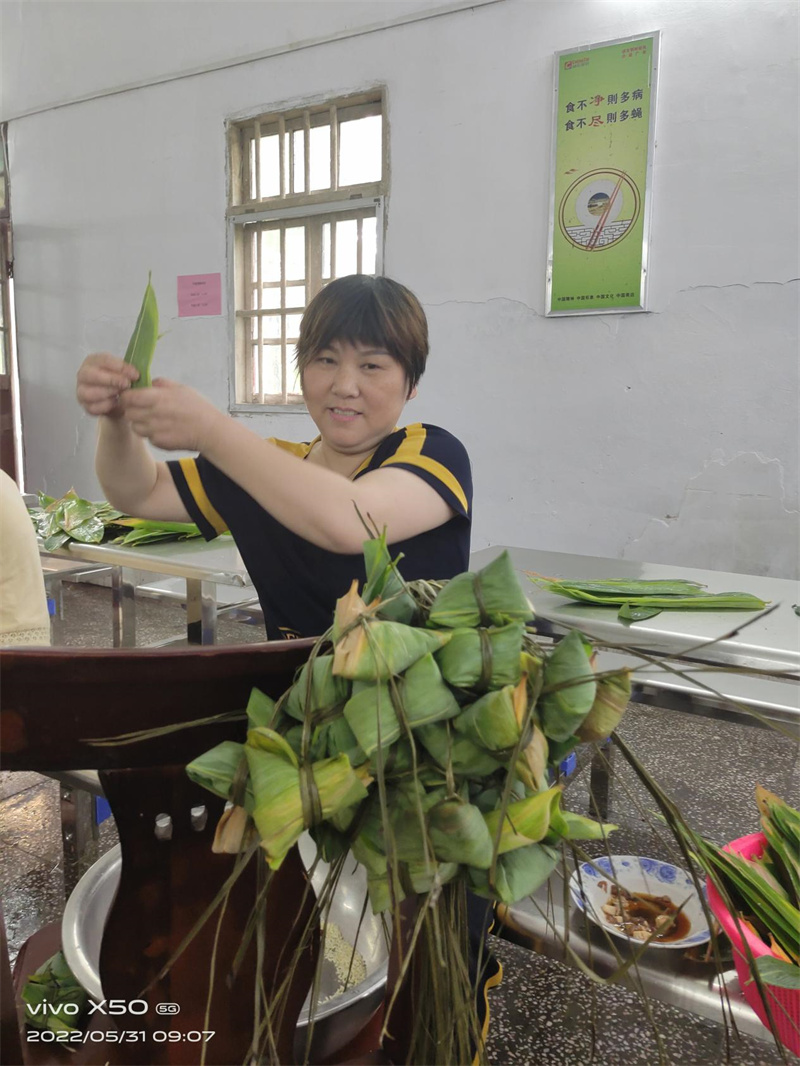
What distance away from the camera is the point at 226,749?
44cm

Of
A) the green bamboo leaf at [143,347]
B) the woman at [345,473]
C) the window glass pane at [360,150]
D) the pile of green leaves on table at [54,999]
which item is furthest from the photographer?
the window glass pane at [360,150]

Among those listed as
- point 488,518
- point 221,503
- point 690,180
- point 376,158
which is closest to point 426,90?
point 376,158

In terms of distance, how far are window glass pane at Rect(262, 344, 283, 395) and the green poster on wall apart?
1.69 meters

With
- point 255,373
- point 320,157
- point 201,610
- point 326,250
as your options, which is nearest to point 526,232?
point 326,250

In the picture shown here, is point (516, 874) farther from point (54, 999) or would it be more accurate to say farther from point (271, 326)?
point (271, 326)

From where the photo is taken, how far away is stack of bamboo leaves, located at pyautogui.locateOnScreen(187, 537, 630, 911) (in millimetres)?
397

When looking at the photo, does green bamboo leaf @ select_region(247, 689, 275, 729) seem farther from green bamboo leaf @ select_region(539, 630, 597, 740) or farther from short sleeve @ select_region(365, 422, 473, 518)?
short sleeve @ select_region(365, 422, 473, 518)

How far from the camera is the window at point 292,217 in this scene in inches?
148

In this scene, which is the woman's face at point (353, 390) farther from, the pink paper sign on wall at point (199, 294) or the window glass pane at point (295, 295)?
the pink paper sign on wall at point (199, 294)

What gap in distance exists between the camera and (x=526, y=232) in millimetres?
3336

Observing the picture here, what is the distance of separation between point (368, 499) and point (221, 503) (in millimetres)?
380

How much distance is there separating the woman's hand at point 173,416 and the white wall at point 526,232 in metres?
2.71

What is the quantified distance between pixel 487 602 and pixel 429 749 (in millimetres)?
93

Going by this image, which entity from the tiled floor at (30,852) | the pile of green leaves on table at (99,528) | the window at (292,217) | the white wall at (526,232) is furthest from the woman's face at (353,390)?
the window at (292,217)
